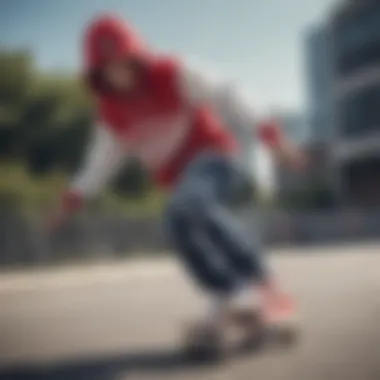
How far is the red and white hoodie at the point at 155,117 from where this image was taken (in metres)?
2.14

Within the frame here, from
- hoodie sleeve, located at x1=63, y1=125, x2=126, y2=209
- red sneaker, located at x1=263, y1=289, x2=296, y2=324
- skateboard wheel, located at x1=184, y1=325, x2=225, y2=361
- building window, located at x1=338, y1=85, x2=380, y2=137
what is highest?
building window, located at x1=338, y1=85, x2=380, y2=137

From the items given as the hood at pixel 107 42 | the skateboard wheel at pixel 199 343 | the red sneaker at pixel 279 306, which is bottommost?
the skateboard wheel at pixel 199 343

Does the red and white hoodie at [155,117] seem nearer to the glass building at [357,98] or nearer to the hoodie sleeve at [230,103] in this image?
the hoodie sleeve at [230,103]

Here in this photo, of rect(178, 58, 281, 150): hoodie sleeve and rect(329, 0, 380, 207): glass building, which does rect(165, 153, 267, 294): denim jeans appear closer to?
rect(178, 58, 281, 150): hoodie sleeve

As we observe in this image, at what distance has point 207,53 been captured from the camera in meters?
2.14

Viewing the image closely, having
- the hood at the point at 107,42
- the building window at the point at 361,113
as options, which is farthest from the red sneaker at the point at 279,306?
the hood at the point at 107,42

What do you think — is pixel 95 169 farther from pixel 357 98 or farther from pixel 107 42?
pixel 357 98

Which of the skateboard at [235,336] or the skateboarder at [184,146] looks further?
the skateboard at [235,336]

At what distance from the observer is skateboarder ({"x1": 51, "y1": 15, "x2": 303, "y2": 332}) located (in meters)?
2.15

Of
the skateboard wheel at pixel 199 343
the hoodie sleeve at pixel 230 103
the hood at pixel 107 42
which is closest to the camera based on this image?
the hood at pixel 107 42

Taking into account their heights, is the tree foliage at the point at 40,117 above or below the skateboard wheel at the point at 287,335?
above

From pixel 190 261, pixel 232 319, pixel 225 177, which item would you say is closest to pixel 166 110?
pixel 225 177

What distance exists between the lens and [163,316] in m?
2.21

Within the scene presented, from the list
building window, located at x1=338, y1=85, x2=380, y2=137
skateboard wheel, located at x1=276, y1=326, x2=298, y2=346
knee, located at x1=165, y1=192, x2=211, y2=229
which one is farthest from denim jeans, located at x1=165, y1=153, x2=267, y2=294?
building window, located at x1=338, y1=85, x2=380, y2=137
